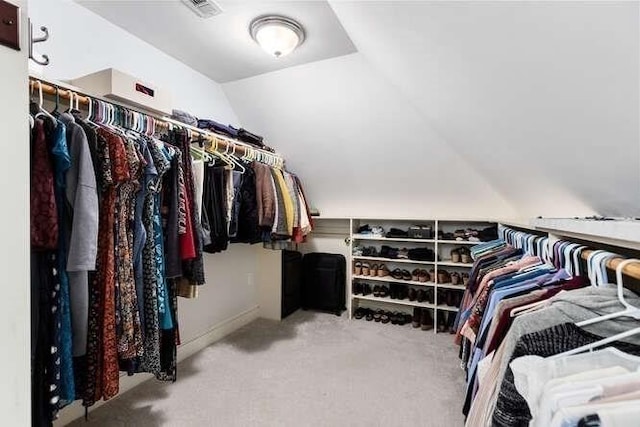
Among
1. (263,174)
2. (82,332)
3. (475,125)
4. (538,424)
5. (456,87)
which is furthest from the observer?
(263,174)

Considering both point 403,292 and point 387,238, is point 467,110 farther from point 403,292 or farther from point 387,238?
point 403,292

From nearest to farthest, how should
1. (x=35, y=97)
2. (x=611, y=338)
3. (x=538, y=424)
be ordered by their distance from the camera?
(x=538, y=424)
(x=611, y=338)
(x=35, y=97)

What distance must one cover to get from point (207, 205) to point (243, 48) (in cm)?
113

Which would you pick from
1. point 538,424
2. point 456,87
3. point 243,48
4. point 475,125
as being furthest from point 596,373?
point 243,48

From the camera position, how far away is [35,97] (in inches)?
48.7

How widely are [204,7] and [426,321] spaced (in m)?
3.04

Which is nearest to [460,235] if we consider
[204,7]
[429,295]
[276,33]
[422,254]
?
[422,254]

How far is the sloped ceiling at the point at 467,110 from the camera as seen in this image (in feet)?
2.72

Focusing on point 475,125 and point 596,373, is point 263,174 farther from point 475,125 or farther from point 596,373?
point 596,373

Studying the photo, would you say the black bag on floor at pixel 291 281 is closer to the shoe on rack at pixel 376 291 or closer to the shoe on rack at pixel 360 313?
the shoe on rack at pixel 360 313

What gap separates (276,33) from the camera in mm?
1819

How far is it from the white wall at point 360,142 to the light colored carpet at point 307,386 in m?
1.33

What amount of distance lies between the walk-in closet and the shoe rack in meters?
0.03

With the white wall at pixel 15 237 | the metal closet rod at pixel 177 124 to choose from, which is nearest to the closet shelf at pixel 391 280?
the metal closet rod at pixel 177 124
